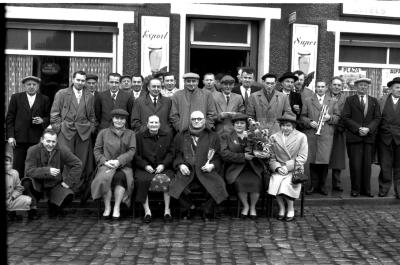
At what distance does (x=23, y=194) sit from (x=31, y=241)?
3.95ft

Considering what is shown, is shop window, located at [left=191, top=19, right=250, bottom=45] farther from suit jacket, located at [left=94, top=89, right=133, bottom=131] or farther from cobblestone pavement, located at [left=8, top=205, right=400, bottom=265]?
cobblestone pavement, located at [left=8, top=205, right=400, bottom=265]

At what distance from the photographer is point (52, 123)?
8.14 m

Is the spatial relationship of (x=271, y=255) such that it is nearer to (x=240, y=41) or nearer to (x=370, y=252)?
(x=370, y=252)

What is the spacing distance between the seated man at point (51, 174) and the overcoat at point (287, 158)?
9.26 ft

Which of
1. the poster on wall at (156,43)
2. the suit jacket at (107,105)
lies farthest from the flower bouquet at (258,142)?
the poster on wall at (156,43)

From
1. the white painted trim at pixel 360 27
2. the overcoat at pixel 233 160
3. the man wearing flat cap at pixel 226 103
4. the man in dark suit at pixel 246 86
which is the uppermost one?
the white painted trim at pixel 360 27

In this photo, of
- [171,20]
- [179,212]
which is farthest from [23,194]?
[171,20]

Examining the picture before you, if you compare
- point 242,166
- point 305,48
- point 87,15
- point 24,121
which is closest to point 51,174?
point 24,121

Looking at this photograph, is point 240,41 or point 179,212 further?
point 240,41

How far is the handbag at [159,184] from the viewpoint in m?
7.25

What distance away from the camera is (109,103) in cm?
827

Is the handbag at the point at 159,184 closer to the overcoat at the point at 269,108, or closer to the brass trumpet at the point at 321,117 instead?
the overcoat at the point at 269,108

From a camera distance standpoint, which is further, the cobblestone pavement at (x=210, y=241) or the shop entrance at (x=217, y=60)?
the shop entrance at (x=217, y=60)

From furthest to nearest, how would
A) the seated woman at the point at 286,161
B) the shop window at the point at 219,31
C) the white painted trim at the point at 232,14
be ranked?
the shop window at the point at 219,31
the white painted trim at the point at 232,14
the seated woman at the point at 286,161
